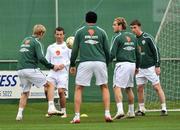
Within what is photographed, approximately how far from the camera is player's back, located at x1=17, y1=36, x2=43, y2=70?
16203 mm

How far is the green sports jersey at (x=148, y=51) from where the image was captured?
1812 cm

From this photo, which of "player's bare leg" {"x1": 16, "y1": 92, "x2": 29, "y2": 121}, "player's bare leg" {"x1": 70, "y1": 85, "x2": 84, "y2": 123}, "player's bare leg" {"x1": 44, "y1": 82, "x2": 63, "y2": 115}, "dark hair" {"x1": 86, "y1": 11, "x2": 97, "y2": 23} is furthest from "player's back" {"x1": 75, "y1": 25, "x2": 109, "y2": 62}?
"player's bare leg" {"x1": 44, "y1": 82, "x2": 63, "y2": 115}

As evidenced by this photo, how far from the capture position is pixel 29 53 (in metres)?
16.2

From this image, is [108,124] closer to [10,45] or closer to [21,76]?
[21,76]

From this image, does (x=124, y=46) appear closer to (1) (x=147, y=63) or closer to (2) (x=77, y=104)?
(1) (x=147, y=63)

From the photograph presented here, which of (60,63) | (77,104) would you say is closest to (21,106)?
(60,63)

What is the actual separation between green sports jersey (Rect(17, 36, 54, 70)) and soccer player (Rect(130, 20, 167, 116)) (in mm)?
2923

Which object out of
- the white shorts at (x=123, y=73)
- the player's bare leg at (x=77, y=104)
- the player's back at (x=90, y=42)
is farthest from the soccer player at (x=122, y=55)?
the player's bare leg at (x=77, y=104)

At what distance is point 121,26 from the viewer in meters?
16.4

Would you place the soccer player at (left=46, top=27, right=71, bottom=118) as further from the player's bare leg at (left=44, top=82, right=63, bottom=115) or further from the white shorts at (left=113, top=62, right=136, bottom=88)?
the white shorts at (left=113, top=62, right=136, bottom=88)

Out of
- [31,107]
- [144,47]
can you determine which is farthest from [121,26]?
[31,107]

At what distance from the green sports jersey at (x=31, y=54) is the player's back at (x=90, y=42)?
1627mm

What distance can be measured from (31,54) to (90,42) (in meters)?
2.04

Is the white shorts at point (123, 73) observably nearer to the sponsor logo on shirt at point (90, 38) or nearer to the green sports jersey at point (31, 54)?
the green sports jersey at point (31, 54)
